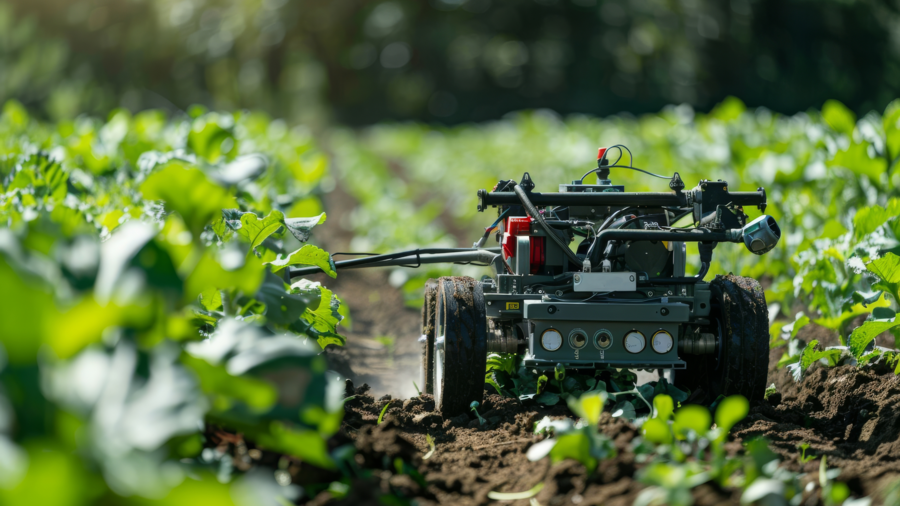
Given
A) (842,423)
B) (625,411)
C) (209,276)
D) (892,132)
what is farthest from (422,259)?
(892,132)

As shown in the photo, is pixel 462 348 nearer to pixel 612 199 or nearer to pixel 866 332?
pixel 612 199

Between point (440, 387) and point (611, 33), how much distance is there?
3863 cm

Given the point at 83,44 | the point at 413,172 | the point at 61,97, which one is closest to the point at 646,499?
the point at 413,172

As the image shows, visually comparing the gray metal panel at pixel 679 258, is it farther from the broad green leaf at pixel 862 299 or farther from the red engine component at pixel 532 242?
the broad green leaf at pixel 862 299

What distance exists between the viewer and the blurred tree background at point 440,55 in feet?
93.5

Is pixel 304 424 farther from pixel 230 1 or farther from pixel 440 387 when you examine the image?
pixel 230 1

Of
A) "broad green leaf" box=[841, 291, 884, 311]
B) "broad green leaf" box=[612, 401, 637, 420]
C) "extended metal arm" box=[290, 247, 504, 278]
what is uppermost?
"extended metal arm" box=[290, 247, 504, 278]

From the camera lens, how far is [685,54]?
1407 inches

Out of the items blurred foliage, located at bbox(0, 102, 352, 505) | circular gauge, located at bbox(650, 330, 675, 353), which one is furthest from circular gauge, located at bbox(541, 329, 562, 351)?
blurred foliage, located at bbox(0, 102, 352, 505)

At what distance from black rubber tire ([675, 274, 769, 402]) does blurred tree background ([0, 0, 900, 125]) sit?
2161cm

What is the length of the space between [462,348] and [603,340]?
0.60 metres

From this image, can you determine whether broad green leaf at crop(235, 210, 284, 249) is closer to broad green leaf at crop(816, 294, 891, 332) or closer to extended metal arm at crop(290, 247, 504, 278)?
extended metal arm at crop(290, 247, 504, 278)

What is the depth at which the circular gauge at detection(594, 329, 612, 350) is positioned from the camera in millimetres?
3387

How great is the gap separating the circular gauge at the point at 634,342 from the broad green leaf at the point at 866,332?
1.03m
